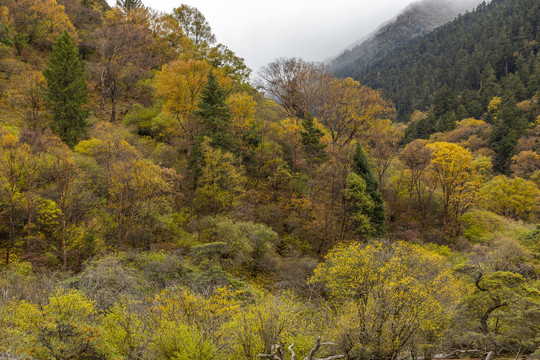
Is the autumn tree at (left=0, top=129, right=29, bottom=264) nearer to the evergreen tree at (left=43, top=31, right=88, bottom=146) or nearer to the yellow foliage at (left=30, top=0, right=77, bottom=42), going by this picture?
the evergreen tree at (left=43, top=31, right=88, bottom=146)

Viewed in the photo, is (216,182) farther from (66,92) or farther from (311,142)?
(66,92)

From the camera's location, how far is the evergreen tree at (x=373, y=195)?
27906 millimetres

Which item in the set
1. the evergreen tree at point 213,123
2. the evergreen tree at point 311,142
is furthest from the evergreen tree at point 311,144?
the evergreen tree at point 213,123

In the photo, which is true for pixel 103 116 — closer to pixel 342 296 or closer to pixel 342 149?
pixel 342 149

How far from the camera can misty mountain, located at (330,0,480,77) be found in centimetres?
17312

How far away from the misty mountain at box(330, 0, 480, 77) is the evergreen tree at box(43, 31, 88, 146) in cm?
15583

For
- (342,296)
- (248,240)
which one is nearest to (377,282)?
(342,296)

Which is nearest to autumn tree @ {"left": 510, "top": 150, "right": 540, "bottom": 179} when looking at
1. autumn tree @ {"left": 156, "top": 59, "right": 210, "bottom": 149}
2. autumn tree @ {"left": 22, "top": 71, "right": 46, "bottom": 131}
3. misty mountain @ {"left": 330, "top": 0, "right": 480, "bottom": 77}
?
autumn tree @ {"left": 156, "top": 59, "right": 210, "bottom": 149}

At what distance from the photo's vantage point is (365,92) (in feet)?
115

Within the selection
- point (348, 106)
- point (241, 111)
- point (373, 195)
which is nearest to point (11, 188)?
point (241, 111)

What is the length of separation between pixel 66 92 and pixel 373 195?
30.4 meters

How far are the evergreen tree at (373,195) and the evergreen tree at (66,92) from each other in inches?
1041

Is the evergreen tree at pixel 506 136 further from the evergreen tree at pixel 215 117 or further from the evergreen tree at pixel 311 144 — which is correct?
the evergreen tree at pixel 215 117

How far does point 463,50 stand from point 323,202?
10512 cm
